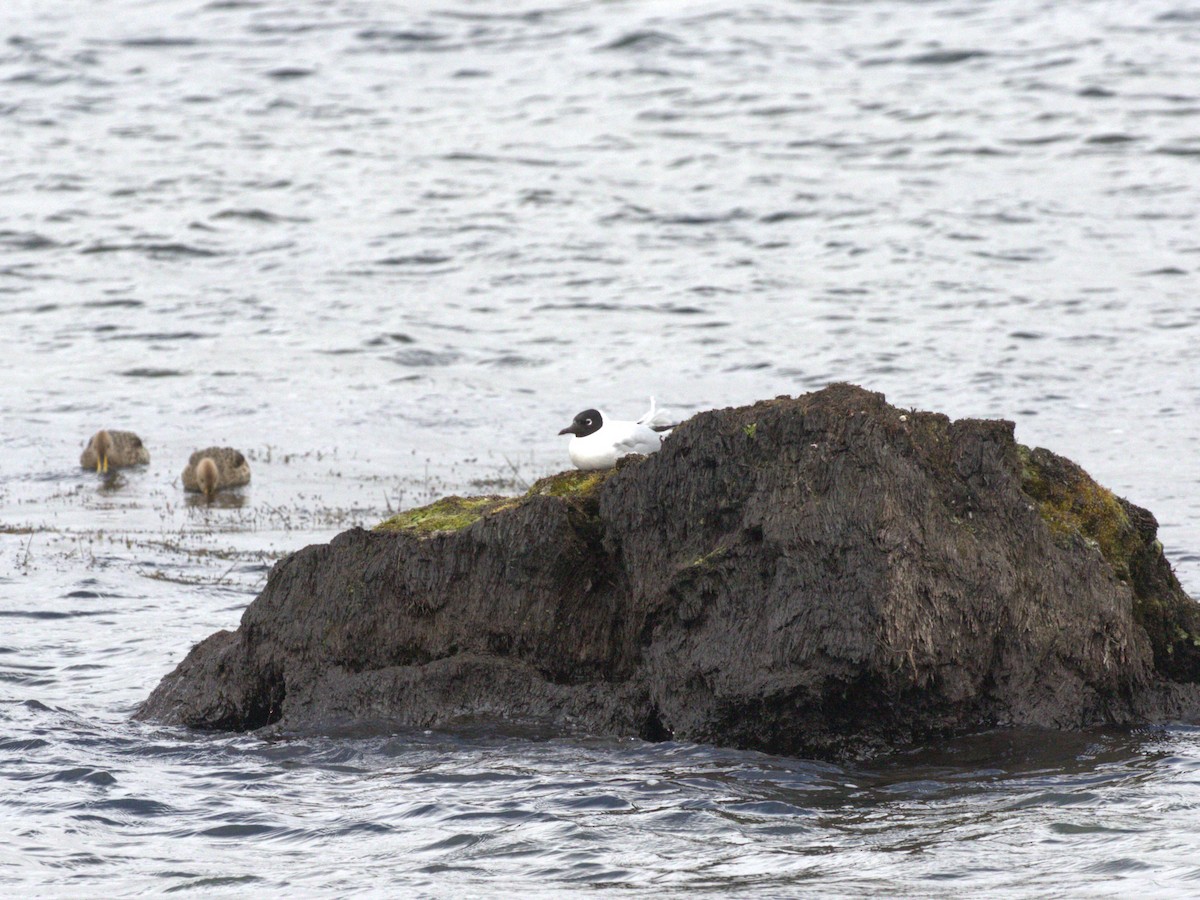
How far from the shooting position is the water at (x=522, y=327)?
866 centimetres

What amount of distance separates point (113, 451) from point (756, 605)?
13203 millimetres

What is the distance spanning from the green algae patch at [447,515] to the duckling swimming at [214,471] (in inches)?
338

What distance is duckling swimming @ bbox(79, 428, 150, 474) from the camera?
20438 mm

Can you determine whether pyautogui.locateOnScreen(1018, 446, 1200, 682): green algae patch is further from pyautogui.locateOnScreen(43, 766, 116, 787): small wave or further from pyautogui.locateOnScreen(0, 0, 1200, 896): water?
pyautogui.locateOnScreen(43, 766, 116, 787): small wave

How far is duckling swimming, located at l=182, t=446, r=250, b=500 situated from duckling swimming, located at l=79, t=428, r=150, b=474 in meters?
1.27

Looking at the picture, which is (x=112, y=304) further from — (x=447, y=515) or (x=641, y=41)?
(x=641, y=41)

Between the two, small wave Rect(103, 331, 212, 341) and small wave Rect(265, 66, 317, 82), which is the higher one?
small wave Rect(265, 66, 317, 82)

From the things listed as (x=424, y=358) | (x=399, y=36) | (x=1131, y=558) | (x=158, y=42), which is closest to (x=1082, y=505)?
(x=1131, y=558)

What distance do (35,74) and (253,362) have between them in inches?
1017

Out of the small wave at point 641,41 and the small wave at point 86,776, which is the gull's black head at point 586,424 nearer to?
the small wave at point 86,776

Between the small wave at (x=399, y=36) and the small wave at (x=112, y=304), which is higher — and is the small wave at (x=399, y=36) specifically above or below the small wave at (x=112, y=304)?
above

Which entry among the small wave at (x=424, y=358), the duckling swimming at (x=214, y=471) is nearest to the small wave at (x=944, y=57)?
the small wave at (x=424, y=358)

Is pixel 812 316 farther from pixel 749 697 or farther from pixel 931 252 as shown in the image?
pixel 749 697

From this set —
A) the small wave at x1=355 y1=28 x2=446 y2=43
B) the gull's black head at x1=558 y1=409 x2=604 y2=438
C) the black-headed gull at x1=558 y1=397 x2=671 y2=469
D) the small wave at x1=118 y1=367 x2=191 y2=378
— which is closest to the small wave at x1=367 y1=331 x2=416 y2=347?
the small wave at x1=118 y1=367 x2=191 y2=378
